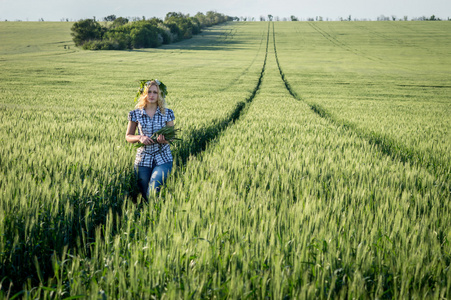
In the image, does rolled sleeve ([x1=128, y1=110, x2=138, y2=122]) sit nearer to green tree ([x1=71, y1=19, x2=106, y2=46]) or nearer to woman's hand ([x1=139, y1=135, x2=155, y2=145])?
woman's hand ([x1=139, y1=135, x2=155, y2=145])

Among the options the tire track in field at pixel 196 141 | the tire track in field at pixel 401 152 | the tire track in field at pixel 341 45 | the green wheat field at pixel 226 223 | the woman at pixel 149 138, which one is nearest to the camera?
the green wheat field at pixel 226 223

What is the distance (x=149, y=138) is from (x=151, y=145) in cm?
36

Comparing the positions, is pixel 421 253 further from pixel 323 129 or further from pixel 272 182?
pixel 323 129

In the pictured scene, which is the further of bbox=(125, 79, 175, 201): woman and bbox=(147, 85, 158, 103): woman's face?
bbox=(147, 85, 158, 103): woman's face

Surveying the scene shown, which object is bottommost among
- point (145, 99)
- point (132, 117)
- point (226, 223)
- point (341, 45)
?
point (226, 223)

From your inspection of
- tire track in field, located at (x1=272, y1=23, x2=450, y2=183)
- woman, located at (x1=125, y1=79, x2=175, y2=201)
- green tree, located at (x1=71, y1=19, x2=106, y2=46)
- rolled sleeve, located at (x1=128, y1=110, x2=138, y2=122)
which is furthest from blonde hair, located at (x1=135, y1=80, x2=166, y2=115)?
green tree, located at (x1=71, y1=19, x2=106, y2=46)

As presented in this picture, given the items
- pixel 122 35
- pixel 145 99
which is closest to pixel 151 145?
pixel 145 99

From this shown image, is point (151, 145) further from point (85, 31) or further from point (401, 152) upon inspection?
point (85, 31)

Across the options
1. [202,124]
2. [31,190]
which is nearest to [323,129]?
[202,124]

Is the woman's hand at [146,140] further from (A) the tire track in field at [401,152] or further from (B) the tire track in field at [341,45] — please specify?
(B) the tire track in field at [341,45]

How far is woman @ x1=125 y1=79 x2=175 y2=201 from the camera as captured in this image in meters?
4.51

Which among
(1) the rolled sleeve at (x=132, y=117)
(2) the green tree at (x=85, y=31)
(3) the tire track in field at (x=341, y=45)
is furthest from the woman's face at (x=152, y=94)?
(2) the green tree at (x=85, y=31)

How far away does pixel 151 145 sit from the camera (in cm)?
475

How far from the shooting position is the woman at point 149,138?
4.51 metres
